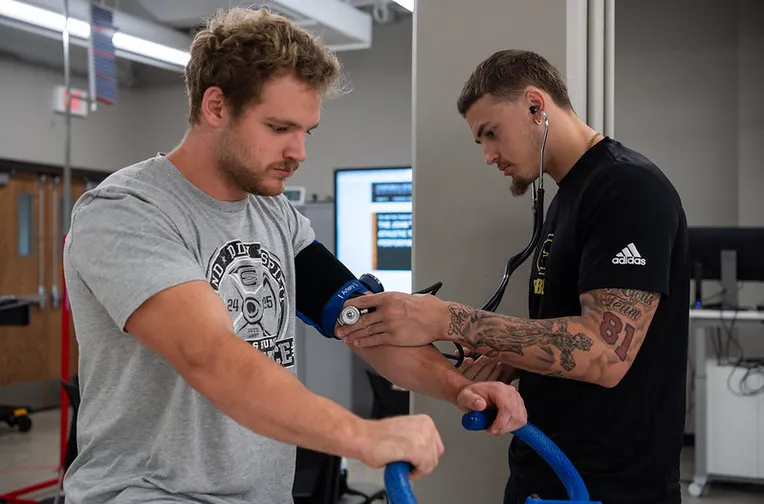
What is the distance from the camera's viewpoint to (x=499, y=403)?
1.31m

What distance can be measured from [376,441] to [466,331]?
0.69 metres

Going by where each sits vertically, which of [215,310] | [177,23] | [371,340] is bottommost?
[371,340]

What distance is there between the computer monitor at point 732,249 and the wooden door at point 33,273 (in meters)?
5.48

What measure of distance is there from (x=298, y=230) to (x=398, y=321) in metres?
0.28

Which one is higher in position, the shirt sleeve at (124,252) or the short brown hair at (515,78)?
the short brown hair at (515,78)

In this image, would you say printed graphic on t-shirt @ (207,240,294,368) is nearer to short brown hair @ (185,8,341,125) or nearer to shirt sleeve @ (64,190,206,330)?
shirt sleeve @ (64,190,206,330)

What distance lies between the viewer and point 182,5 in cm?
666

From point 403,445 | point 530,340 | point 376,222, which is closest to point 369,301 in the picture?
point 530,340

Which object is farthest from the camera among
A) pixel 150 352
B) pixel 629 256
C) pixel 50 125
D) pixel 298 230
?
pixel 50 125

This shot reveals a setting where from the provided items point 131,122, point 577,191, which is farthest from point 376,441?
point 131,122

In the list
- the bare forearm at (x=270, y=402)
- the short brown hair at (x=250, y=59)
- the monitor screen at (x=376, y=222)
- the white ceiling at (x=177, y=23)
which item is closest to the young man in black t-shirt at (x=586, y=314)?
the short brown hair at (x=250, y=59)

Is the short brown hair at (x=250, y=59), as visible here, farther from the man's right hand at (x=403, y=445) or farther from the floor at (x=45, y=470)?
the floor at (x=45, y=470)

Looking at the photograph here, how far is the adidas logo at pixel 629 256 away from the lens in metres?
1.45

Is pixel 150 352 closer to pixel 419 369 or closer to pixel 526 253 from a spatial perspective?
pixel 419 369
